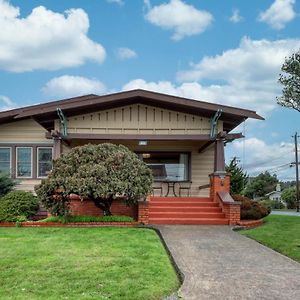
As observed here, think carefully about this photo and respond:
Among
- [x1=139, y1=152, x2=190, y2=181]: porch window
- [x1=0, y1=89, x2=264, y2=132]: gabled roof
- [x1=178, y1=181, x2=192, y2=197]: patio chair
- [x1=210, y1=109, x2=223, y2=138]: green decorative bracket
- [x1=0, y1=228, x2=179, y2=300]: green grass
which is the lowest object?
[x1=0, y1=228, x2=179, y2=300]: green grass

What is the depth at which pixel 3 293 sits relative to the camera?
534 cm

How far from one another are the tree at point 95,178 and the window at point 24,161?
16.8 ft

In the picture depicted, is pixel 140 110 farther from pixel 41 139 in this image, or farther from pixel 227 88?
pixel 227 88

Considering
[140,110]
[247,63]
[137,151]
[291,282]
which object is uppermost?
[247,63]

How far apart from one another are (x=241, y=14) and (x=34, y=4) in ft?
27.4

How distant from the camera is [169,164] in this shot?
1800 centimetres

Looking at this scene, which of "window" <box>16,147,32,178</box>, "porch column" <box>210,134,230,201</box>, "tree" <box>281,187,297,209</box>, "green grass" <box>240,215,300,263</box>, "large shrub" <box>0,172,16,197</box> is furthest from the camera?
"tree" <box>281,187,297,209</box>

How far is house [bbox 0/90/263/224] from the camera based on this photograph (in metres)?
14.0

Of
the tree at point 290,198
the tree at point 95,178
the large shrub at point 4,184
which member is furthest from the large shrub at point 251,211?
the tree at point 290,198

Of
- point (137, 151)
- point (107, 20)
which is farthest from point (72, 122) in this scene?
point (107, 20)

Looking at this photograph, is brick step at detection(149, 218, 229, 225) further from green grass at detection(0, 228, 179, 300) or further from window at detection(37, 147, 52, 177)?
window at detection(37, 147, 52, 177)

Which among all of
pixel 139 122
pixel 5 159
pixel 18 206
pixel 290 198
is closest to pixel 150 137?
pixel 139 122

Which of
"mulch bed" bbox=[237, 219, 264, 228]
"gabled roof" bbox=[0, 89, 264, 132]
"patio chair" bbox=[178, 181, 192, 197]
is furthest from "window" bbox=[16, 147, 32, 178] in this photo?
"mulch bed" bbox=[237, 219, 264, 228]

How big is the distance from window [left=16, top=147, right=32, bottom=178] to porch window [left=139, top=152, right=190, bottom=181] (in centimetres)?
455
